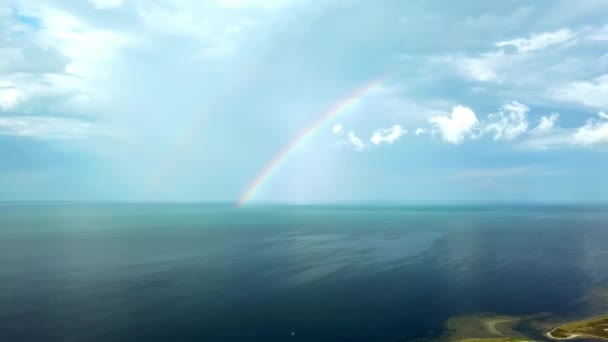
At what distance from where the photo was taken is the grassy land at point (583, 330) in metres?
48.2

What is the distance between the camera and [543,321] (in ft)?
178

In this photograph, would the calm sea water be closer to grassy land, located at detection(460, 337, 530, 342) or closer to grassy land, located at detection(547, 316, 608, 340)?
grassy land, located at detection(460, 337, 530, 342)

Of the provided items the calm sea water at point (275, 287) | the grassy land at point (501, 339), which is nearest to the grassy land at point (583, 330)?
the grassy land at point (501, 339)

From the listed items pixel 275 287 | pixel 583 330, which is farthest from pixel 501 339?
pixel 275 287

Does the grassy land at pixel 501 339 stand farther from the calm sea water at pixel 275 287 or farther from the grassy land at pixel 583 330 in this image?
the calm sea water at pixel 275 287

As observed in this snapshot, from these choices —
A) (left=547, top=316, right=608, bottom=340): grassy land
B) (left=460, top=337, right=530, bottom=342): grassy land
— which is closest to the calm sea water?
(left=460, top=337, right=530, bottom=342): grassy land

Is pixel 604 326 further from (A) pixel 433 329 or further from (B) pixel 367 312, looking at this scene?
(B) pixel 367 312

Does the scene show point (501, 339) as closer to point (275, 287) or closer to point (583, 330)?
point (583, 330)

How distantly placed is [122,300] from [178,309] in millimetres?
11339

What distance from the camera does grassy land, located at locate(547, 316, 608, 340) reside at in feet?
158

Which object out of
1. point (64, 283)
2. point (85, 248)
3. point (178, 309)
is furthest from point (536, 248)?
point (85, 248)

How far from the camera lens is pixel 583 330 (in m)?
49.8

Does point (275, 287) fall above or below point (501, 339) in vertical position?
above

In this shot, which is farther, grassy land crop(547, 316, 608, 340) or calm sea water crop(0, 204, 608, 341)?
calm sea water crop(0, 204, 608, 341)
